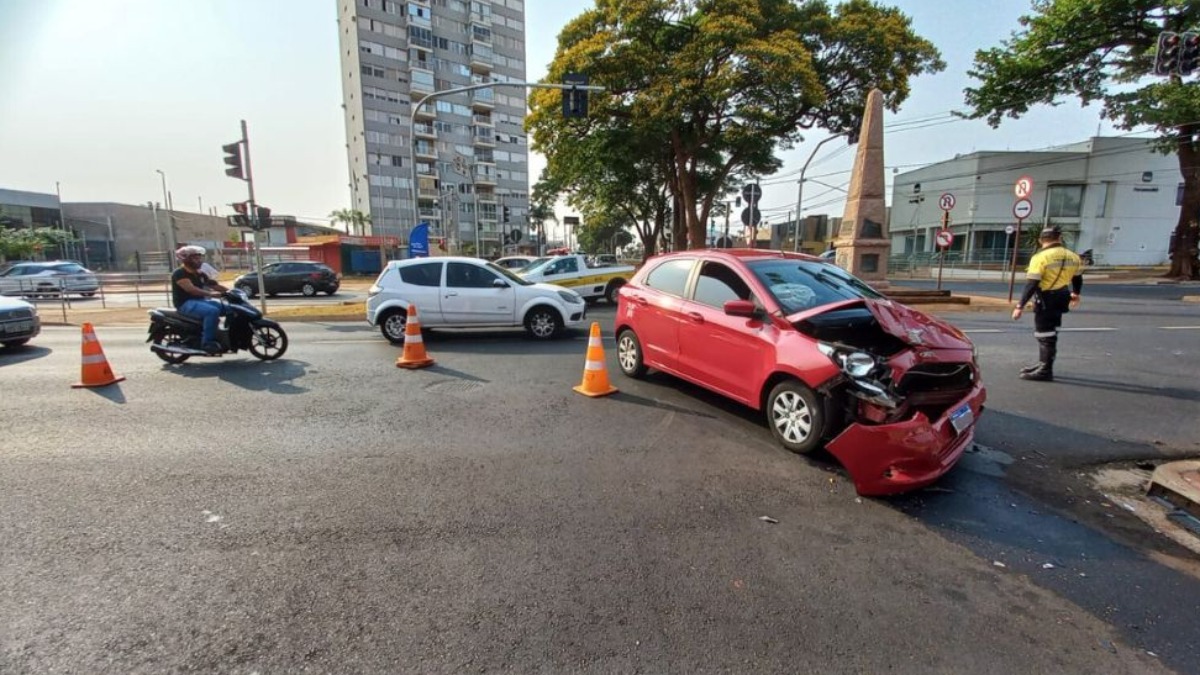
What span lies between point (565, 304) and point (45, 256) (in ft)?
203

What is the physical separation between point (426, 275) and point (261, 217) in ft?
18.6

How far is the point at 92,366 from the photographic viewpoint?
21.6ft

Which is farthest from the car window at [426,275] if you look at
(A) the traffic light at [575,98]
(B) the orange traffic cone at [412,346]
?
(A) the traffic light at [575,98]

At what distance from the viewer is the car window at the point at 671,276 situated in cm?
582

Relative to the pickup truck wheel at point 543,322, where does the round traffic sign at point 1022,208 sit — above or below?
above

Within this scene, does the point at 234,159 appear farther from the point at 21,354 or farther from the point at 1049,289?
the point at 1049,289

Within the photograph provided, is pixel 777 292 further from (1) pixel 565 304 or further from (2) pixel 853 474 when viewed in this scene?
(1) pixel 565 304

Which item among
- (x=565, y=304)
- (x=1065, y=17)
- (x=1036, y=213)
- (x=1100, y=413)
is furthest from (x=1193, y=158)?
(x=565, y=304)

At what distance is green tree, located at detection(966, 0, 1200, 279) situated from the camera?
2147cm

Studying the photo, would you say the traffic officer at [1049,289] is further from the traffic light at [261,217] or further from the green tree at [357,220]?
the green tree at [357,220]

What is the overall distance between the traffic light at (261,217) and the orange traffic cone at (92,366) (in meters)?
6.23

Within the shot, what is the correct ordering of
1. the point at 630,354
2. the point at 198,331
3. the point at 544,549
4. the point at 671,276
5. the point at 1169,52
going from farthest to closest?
1. the point at 1169,52
2. the point at 198,331
3. the point at 630,354
4. the point at 671,276
5. the point at 544,549

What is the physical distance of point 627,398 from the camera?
5945 mm

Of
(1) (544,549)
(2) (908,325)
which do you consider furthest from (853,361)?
(1) (544,549)
